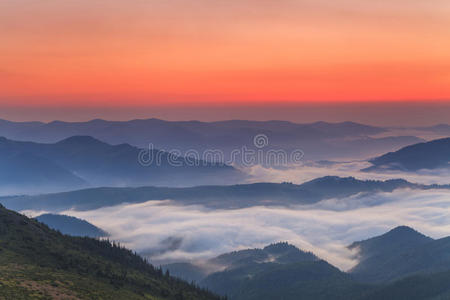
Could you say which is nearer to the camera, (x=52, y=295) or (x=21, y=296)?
(x=21, y=296)

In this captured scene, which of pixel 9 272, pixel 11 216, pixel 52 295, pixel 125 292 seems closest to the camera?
pixel 52 295

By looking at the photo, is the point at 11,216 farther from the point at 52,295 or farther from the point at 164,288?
the point at 52,295

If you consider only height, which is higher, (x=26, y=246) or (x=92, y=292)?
(x=26, y=246)

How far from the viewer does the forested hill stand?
11350 cm

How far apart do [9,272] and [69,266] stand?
31.8 m

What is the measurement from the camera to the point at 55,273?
439 ft

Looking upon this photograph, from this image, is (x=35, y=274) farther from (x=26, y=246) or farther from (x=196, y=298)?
(x=196, y=298)

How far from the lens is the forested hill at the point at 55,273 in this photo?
114m

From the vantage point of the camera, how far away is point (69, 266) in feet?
497

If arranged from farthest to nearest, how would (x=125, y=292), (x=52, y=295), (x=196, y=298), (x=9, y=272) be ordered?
(x=196, y=298), (x=125, y=292), (x=9, y=272), (x=52, y=295)

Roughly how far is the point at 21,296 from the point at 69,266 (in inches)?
1965

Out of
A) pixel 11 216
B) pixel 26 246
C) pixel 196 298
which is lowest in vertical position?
pixel 196 298

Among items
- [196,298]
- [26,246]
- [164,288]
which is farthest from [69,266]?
[196,298]

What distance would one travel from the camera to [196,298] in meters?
194
